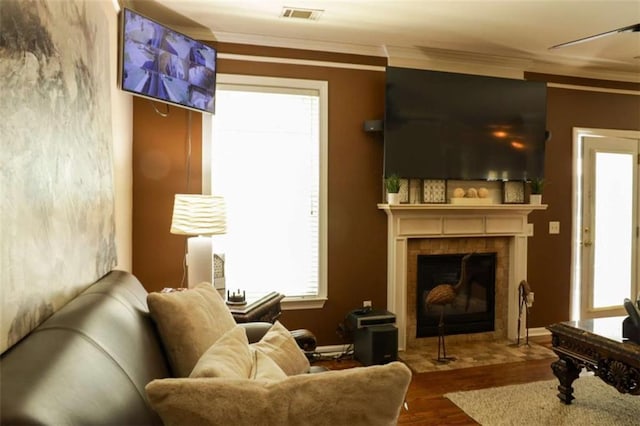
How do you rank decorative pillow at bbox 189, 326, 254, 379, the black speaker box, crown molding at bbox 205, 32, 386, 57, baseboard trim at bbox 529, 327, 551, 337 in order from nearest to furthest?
decorative pillow at bbox 189, 326, 254, 379
the black speaker box
crown molding at bbox 205, 32, 386, 57
baseboard trim at bbox 529, 327, 551, 337

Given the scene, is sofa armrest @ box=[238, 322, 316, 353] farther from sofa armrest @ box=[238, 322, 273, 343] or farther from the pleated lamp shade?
the pleated lamp shade

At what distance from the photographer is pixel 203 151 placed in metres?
3.77

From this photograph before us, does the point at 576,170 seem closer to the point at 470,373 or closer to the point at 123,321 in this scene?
the point at 470,373

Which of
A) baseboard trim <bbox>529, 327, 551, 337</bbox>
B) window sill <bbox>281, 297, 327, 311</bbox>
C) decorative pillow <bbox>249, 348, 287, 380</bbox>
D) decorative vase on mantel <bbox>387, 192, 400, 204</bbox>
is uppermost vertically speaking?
decorative vase on mantel <bbox>387, 192, 400, 204</bbox>

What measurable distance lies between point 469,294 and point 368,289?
Answer: 1118 millimetres

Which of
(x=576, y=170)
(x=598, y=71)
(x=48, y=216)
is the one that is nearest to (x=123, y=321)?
(x=48, y=216)

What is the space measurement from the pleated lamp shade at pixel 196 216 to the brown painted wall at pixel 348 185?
2.14ft

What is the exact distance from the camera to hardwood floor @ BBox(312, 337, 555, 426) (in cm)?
290

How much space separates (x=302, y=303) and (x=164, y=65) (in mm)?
2213

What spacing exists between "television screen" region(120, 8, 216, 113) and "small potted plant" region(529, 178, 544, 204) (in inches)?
123

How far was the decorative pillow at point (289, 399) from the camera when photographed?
97 cm

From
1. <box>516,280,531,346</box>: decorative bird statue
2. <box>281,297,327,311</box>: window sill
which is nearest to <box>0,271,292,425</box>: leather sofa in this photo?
<box>281,297,327,311</box>: window sill

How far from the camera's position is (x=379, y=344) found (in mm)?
3650

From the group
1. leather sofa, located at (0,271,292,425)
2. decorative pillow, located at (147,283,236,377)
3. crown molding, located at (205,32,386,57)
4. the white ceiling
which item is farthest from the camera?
crown molding, located at (205,32,386,57)
